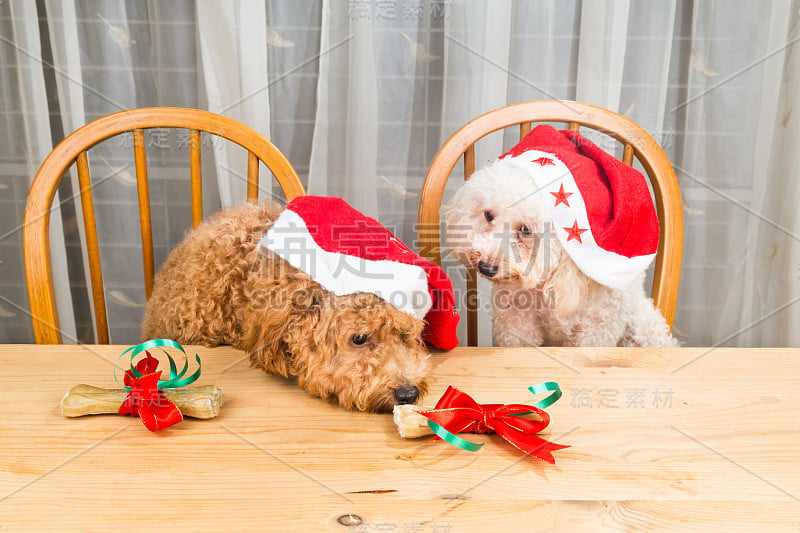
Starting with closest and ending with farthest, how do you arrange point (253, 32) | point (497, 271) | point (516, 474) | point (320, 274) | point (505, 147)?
point (516, 474) < point (320, 274) < point (497, 271) < point (253, 32) < point (505, 147)

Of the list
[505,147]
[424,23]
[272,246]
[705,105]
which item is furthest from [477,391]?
[705,105]

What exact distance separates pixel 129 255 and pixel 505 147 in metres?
1.07

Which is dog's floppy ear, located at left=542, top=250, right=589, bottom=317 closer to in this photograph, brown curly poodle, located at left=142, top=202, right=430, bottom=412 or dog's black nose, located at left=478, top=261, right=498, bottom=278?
dog's black nose, located at left=478, top=261, right=498, bottom=278

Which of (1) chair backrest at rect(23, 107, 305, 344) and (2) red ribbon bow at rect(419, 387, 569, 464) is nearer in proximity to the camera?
(2) red ribbon bow at rect(419, 387, 569, 464)

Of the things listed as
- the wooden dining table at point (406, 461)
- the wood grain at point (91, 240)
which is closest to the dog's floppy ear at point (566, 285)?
the wooden dining table at point (406, 461)

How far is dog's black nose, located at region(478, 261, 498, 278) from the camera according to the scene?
35.1 inches

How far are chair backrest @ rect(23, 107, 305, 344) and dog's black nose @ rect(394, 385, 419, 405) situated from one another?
50cm

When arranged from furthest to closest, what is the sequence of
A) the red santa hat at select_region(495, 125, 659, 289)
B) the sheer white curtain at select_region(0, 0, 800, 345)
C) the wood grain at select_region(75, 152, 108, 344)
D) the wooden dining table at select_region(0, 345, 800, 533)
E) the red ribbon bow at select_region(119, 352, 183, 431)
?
1. the sheer white curtain at select_region(0, 0, 800, 345)
2. the wood grain at select_region(75, 152, 108, 344)
3. the red santa hat at select_region(495, 125, 659, 289)
4. the red ribbon bow at select_region(119, 352, 183, 431)
5. the wooden dining table at select_region(0, 345, 800, 533)

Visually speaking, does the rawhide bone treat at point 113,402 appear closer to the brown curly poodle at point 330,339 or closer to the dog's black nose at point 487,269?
the brown curly poodle at point 330,339

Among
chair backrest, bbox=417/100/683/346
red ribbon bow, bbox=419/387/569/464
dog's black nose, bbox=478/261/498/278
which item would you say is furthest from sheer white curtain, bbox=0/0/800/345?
red ribbon bow, bbox=419/387/569/464

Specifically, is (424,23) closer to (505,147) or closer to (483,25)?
(483,25)

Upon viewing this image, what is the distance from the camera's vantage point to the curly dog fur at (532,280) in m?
0.88

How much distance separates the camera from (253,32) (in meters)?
1.26

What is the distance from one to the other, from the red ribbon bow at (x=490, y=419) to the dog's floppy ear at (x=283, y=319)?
0.20 meters
